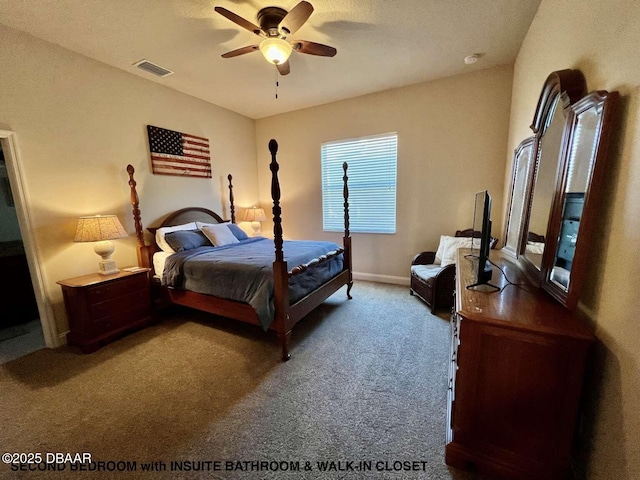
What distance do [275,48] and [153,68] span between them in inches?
74.3

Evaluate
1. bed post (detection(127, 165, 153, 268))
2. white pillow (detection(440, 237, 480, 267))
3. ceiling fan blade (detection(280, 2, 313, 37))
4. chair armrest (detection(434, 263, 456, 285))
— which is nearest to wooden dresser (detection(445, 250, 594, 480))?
chair armrest (detection(434, 263, 456, 285))

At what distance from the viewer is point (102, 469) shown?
1331 mm

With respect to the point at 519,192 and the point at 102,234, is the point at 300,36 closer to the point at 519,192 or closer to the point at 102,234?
the point at 519,192

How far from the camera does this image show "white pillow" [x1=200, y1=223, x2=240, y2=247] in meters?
3.44

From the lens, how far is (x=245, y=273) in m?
2.37

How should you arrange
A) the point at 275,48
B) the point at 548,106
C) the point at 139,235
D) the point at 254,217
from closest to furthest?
1. the point at 548,106
2. the point at 275,48
3. the point at 139,235
4. the point at 254,217

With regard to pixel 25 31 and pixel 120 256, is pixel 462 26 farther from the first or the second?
pixel 120 256

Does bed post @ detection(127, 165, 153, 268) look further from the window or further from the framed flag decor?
the window

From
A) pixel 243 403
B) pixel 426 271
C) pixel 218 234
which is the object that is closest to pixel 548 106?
pixel 426 271

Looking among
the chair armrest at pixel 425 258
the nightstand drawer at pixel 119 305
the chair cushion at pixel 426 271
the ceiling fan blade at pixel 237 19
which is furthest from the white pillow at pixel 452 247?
the nightstand drawer at pixel 119 305

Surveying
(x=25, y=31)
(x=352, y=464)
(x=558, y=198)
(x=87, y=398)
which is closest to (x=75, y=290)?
(x=87, y=398)

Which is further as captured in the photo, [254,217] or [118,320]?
[254,217]

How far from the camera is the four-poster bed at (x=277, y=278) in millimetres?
2158

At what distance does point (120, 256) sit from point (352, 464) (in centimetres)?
319
